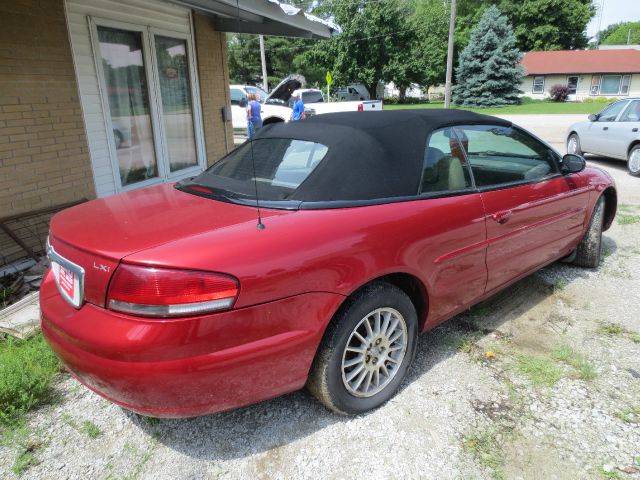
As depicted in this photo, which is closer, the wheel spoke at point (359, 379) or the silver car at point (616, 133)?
the wheel spoke at point (359, 379)

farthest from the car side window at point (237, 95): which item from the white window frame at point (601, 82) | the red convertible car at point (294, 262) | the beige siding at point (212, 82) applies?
the white window frame at point (601, 82)

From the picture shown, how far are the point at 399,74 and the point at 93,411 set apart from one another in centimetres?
4412

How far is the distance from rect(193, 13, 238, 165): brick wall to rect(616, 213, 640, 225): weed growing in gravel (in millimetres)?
6217

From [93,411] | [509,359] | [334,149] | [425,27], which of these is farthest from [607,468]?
[425,27]

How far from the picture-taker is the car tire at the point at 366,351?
2.29 metres

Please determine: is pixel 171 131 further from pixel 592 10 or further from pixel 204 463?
pixel 592 10

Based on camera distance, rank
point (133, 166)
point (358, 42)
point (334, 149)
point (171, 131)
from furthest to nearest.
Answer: point (358, 42) → point (171, 131) → point (133, 166) → point (334, 149)

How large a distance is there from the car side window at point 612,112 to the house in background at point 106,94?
261 inches

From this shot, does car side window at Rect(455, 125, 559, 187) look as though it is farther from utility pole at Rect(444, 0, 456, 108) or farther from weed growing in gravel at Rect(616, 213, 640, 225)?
utility pole at Rect(444, 0, 456, 108)

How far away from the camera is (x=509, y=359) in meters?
3.04

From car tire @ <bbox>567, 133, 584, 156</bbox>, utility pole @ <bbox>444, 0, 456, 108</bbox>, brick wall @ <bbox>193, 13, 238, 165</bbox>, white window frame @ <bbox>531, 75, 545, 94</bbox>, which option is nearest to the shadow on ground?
brick wall @ <bbox>193, 13, 238, 165</bbox>

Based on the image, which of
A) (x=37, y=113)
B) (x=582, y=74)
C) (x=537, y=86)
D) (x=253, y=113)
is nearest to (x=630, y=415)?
(x=37, y=113)

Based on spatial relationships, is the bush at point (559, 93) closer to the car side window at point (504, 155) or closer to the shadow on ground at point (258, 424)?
the car side window at point (504, 155)

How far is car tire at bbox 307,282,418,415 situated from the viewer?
2291 millimetres
